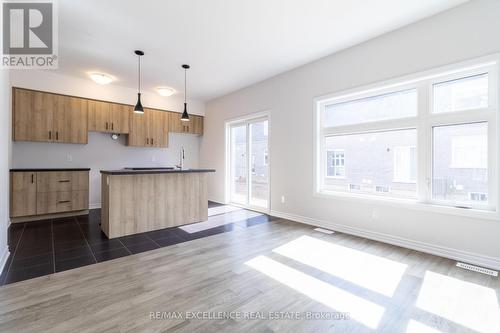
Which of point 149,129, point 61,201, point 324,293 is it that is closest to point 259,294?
point 324,293

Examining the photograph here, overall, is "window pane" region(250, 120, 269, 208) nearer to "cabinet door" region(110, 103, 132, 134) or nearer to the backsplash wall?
the backsplash wall

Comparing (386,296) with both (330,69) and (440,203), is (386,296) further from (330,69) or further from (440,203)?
(330,69)

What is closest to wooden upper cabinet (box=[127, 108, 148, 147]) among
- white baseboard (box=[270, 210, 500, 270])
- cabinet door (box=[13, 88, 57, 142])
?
cabinet door (box=[13, 88, 57, 142])

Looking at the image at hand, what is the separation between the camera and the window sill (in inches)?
104

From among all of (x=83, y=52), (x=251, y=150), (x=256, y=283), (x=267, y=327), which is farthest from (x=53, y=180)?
(x=267, y=327)

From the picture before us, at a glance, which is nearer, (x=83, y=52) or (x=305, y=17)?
(x=305, y=17)

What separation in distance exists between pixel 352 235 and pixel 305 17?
10.6 ft

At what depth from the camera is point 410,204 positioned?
3.15 m

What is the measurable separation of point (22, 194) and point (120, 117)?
241cm

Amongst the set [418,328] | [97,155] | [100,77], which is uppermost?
[100,77]

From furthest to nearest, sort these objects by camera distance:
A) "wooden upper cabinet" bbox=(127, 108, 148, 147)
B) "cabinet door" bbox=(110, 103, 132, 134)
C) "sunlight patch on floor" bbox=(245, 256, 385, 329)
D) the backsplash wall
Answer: "wooden upper cabinet" bbox=(127, 108, 148, 147), "cabinet door" bbox=(110, 103, 132, 134), the backsplash wall, "sunlight patch on floor" bbox=(245, 256, 385, 329)

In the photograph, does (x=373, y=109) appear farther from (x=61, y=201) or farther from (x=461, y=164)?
(x=61, y=201)

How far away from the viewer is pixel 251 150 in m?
5.78

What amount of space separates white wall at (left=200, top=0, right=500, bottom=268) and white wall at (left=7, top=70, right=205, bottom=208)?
2.18 metres
